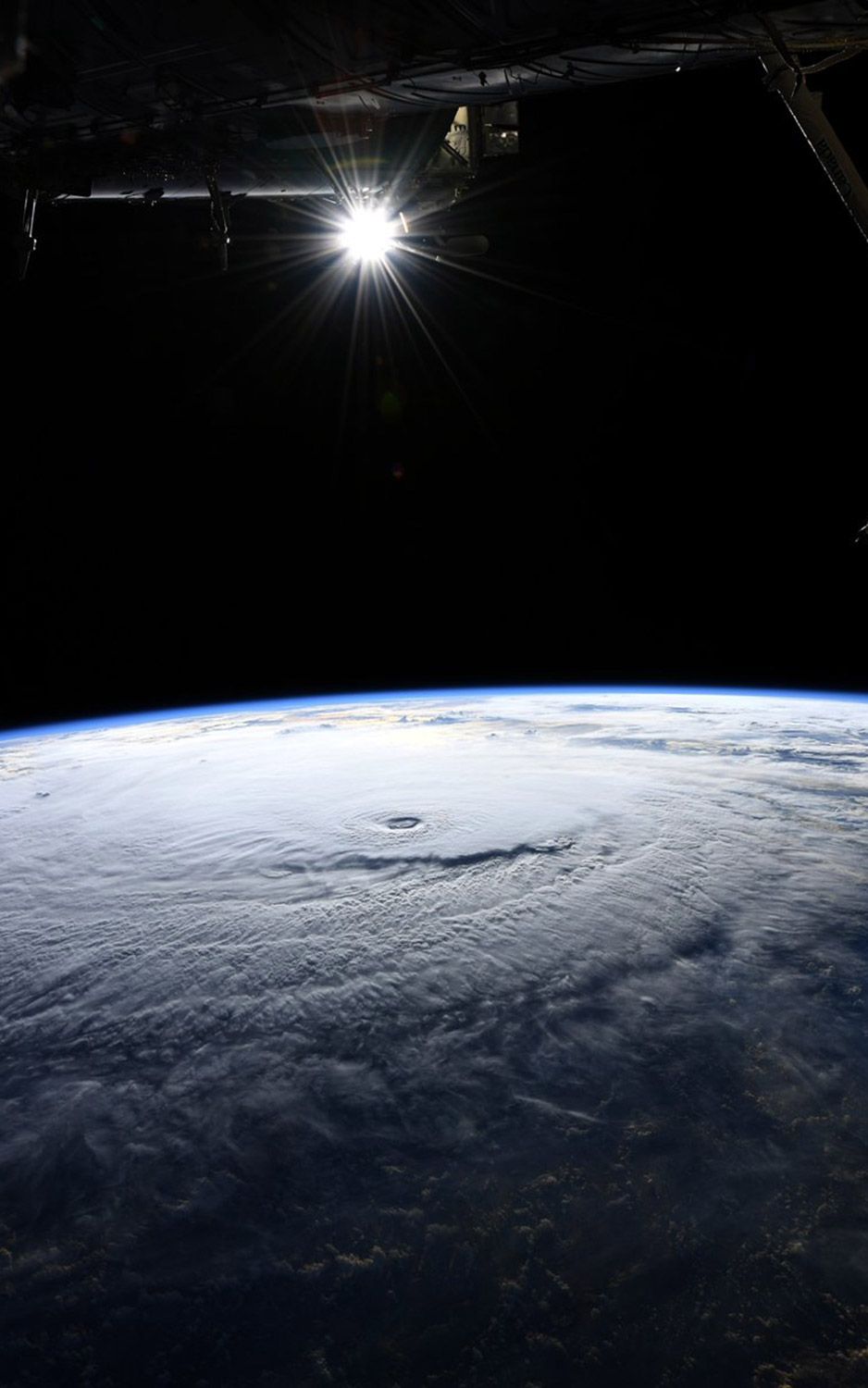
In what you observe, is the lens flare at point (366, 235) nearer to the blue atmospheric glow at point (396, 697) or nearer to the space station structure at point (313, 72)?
the space station structure at point (313, 72)

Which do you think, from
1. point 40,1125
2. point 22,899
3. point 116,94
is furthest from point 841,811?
point 116,94

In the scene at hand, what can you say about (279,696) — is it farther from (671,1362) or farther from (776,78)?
(671,1362)

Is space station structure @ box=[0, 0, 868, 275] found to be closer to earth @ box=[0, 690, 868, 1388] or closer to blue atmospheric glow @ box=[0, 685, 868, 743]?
earth @ box=[0, 690, 868, 1388]

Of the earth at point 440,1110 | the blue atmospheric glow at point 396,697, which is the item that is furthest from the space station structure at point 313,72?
the blue atmospheric glow at point 396,697

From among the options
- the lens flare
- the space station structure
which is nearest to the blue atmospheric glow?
the lens flare

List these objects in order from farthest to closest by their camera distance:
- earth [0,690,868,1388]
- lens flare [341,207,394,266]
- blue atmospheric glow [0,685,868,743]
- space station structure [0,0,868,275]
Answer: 1. blue atmospheric glow [0,685,868,743]
2. lens flare [341,207,394,266]
3. space station structure [0,0,868,275]
4. earth [0,690,868,1388]

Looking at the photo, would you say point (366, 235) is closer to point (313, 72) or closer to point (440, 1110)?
point (313, 72)
